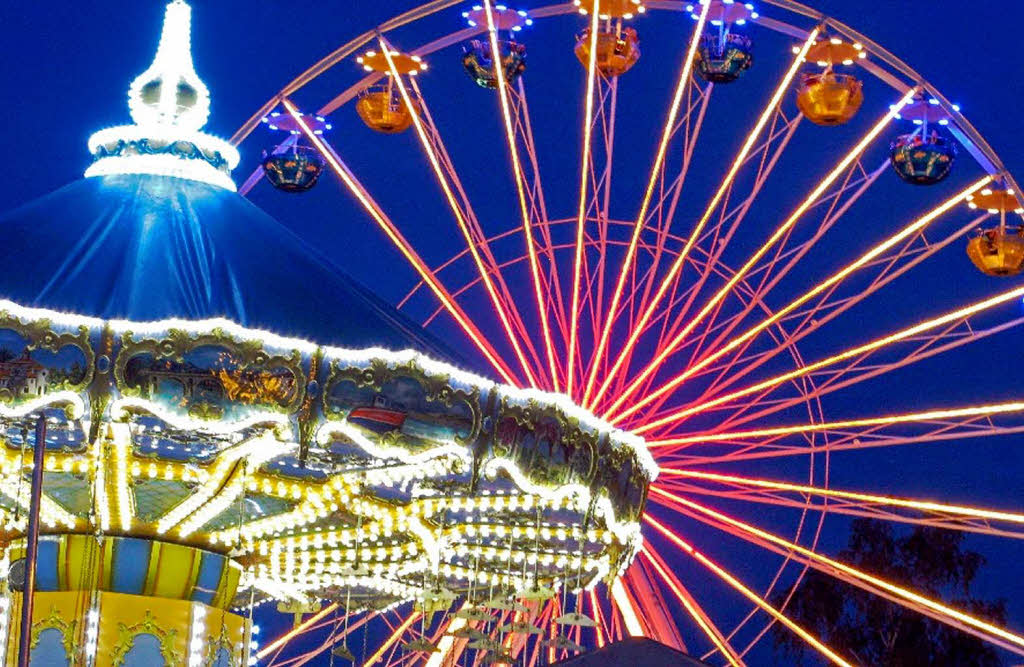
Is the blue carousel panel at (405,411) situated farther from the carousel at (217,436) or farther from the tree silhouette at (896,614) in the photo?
the tree silhouette at (896,614)

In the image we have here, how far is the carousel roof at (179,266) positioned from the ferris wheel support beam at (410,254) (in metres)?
4.01

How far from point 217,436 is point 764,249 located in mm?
8409

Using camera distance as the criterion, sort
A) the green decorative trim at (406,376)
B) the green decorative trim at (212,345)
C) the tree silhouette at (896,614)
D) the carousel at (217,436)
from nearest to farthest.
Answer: the green decorative trim at (212,345) → the carousel at (217,436) → the green decorative trim at (406,376) → the tree silhouette at (896,614)

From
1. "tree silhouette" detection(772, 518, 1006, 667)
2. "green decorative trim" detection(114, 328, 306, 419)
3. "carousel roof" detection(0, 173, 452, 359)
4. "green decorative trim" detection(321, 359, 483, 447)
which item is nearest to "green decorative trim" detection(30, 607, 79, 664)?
"carousel roof" detection(0, 173, 452, 359)

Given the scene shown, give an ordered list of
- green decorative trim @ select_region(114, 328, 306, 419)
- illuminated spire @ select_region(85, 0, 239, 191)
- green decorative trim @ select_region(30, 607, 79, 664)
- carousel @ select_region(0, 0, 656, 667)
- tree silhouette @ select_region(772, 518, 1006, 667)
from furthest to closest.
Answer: tree silhouette @ select_region(772, 518, 1006, 667) → illuminated spire @ select_region(85, 0, 239, 191) → green decorative trim @ select_region(30, 607, 79, 664) → carousel @ select_region(0, 0, 656, 667) → green decorative trim @ select_region(114, 328, 306, 419)

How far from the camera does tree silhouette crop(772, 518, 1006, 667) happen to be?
41.6m

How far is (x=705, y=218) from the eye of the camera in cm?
2262

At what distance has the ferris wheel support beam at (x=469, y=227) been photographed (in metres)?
22.3

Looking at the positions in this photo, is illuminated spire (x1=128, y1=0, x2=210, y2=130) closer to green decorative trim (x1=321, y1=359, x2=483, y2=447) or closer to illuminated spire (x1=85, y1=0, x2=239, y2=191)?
illuminated spire (x1=85, y1=0, x2=239, y2=191)

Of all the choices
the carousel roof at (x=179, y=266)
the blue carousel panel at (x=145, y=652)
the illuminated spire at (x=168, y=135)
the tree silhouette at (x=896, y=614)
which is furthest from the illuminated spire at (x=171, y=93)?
the tree silhouette at (x=896, y=614)

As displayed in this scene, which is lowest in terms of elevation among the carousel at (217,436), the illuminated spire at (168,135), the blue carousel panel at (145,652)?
the blue carousel panel at (145,652)

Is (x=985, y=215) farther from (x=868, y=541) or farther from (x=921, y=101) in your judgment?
(x=868, y=541)

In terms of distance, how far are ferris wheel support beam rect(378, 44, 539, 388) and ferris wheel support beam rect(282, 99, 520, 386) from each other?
0.83 ft

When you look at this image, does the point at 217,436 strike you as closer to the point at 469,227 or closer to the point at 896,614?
the point at 469,227
